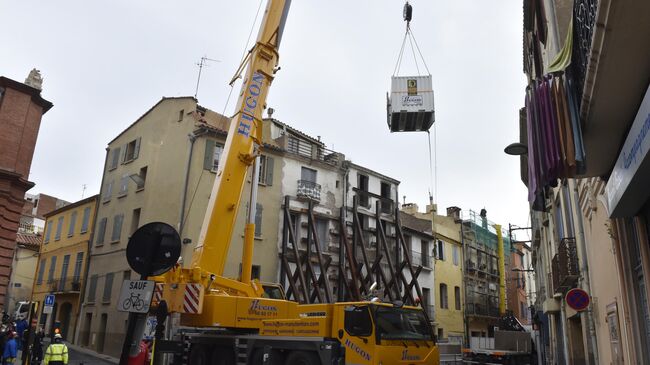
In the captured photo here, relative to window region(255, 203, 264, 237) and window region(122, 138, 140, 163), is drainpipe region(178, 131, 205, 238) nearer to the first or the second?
window region(255, 203, 264, 237)

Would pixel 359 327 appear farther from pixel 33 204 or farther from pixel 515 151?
pixel 33 204

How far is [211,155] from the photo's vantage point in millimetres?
25359

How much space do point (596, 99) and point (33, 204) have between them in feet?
187

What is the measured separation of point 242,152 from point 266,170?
47.1 ft

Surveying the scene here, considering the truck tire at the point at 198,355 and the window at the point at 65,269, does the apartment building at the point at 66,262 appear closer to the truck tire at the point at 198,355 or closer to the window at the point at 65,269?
the window at the point at 65,269

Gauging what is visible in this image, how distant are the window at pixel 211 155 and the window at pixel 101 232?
794cm

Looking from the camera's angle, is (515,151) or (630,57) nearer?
(630,57)

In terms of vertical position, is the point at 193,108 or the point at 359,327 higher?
the point at 193,108

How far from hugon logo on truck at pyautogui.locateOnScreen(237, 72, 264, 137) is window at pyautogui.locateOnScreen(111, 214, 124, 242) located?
54.6ft

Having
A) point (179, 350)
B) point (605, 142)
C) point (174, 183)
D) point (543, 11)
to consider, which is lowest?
point (179, 350)

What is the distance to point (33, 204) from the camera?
52531 mm

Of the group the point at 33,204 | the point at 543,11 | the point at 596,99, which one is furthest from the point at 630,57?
the point at 33,204

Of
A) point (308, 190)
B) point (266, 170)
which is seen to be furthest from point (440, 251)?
point (266, 170)

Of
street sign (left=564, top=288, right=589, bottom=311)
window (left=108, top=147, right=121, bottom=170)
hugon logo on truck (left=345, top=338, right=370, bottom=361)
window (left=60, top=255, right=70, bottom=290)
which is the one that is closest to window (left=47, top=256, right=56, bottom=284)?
window (left=60, top=255, right=70, bottom=290)
